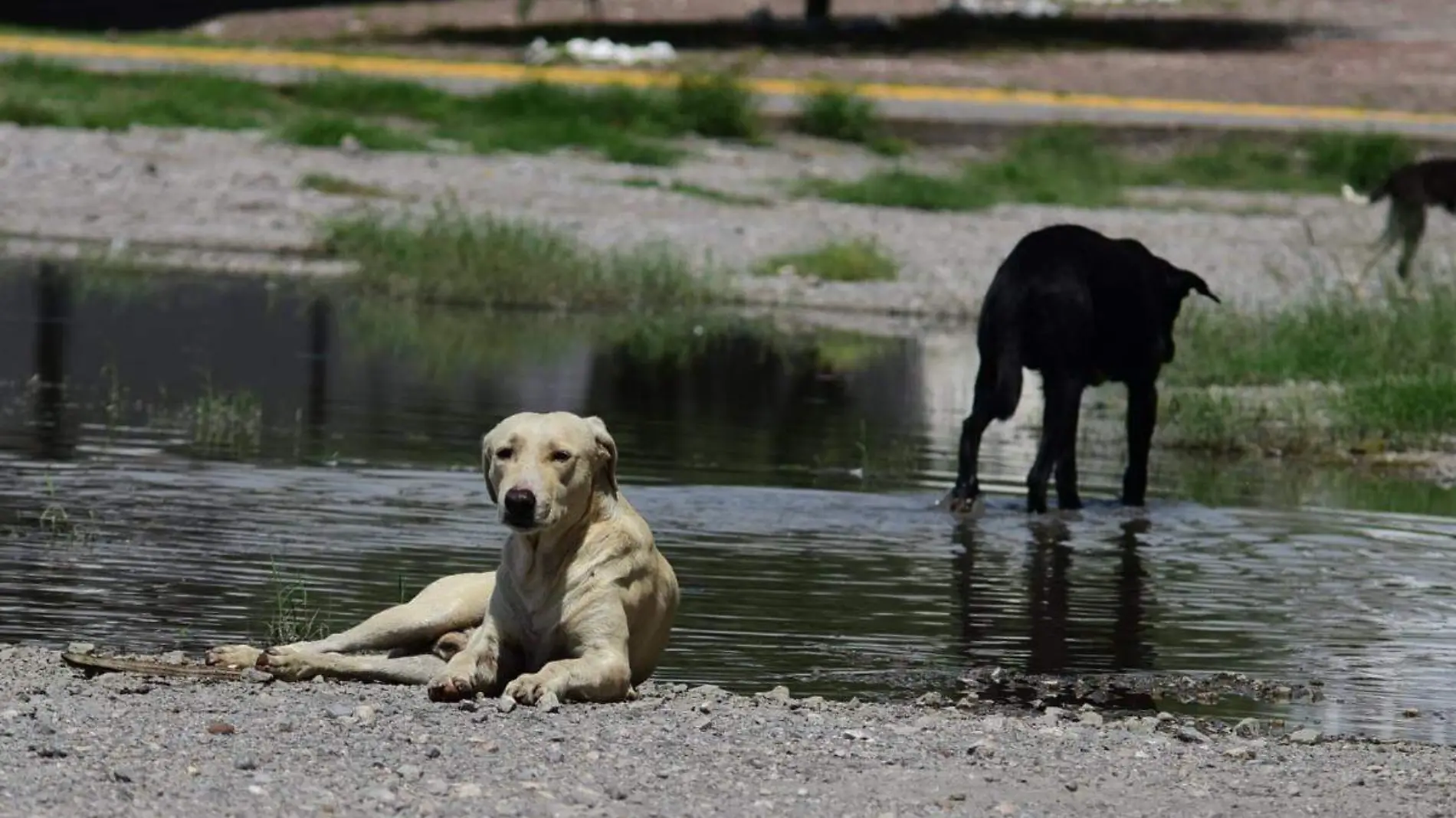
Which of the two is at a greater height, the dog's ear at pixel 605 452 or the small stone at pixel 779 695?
the dog's ear at pixel 605 452

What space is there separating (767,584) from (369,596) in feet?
5.35

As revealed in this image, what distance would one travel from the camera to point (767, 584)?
452 inches

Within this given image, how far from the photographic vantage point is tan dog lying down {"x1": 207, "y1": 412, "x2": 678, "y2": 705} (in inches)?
324

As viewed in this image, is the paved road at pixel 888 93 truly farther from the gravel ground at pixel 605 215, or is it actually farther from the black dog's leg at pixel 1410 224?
the black dog's leg at pixel 1410 224

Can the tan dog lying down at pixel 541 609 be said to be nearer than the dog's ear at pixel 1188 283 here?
Yes

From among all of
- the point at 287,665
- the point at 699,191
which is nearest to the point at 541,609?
the point at 287,665

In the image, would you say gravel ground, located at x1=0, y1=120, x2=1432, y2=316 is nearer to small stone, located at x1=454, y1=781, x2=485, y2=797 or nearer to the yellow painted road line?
the yellow painted road line

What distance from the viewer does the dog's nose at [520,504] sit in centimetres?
810

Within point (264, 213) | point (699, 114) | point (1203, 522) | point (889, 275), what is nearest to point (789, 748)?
point (1203, 522)

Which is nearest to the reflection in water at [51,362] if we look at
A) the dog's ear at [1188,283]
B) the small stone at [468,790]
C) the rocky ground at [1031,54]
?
the dog's ear at [1188,283]

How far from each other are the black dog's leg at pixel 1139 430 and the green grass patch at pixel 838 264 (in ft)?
37.8

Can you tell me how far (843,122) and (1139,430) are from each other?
68.2 ft

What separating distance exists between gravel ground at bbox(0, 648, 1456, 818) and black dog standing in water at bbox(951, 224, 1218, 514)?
4945 mm

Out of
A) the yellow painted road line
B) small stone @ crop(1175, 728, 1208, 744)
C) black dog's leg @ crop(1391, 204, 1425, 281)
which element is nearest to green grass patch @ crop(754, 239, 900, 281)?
black dog's leg @ crop(1391, 204, 1425, 281)
